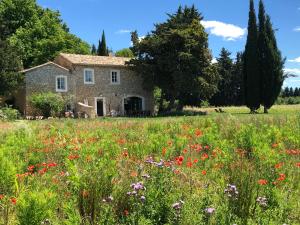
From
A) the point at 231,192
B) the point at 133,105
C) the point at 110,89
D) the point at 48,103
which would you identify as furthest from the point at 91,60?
the point at 231,192

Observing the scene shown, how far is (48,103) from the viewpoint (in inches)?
1426

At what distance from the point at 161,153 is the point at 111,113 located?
110ft

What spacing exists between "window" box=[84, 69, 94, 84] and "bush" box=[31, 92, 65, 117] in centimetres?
434

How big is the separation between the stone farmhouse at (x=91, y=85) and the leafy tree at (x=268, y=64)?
11.1m

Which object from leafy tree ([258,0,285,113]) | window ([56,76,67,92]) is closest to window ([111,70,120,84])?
window ([56,76,67,92])

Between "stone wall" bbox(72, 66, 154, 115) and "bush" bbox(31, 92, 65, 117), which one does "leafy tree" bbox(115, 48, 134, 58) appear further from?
"bush" bbox(31, 92, 65, 117)

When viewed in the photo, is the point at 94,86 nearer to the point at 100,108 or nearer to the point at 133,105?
the point at 100,108

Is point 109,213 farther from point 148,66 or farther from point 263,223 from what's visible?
point 148,66

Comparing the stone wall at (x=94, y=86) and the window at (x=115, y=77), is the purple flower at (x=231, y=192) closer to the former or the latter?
the stone wall at (x=94, y=86)

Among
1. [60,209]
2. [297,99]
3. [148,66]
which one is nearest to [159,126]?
[60,209]

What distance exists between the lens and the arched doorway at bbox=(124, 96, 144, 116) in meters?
43.0

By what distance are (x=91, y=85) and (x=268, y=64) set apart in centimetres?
1719

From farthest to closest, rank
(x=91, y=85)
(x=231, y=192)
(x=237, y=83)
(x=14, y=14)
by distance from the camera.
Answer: (x=237, y=83)
(x=14, y=14)
(x=91, y=85)
(x=231, y=192)

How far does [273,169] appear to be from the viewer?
6.07m
